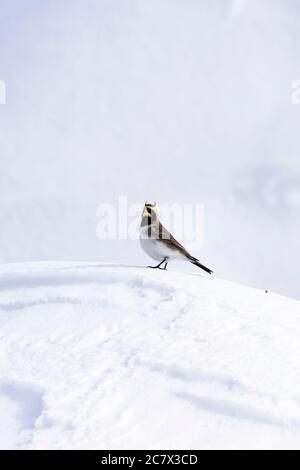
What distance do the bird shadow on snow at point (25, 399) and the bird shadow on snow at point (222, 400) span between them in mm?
1020

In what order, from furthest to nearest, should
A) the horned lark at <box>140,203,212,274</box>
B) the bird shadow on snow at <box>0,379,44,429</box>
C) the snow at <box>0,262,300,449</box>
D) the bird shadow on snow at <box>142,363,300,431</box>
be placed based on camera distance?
the horned lark at <box>140,203,212,274</box> → the bird shadow on snow at <box>0,379,44,429</box> → the bird shadow on snow at <box>142,363,300,431</box> → the snow at <box>0,262,300,449</box>

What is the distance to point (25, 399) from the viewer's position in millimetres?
5527

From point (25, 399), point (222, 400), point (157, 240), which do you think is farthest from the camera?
point (157, 240)

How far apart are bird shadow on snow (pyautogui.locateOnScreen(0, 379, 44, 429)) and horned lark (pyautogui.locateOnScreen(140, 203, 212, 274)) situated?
395cm

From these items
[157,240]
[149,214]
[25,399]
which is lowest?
[25,399]

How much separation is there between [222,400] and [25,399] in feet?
5.50

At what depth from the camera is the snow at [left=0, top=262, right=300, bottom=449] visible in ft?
16.3

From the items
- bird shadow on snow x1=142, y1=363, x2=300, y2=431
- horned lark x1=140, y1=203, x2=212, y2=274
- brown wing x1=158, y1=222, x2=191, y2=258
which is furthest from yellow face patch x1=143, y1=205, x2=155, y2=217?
bird shadow on snow x1=142, y1=363, x2=300, y2=431

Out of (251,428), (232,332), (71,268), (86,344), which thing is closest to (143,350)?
(86,344)

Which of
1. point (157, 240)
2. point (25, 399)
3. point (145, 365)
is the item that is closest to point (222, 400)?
point (145, 365)

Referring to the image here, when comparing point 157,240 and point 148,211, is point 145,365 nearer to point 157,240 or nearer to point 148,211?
point 157,240

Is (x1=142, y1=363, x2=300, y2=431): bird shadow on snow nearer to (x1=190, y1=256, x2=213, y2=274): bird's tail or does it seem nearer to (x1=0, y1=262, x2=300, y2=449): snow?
(x1=0, y1=262, x2=300, y2=449): snow
